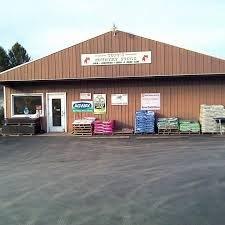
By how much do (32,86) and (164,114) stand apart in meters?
7.77

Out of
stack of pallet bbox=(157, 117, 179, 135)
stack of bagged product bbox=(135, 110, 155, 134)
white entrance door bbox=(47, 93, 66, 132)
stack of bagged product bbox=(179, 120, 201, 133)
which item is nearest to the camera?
stack of bagged product bbox=(179, 120, 201, 133)

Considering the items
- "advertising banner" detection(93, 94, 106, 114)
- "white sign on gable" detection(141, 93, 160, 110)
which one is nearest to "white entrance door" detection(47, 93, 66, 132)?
"advertising banner" detection(93, 94, 106, 114)

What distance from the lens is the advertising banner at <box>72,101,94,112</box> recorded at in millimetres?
26203

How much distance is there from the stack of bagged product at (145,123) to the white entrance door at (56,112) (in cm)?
446

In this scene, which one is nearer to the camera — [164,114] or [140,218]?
[140,218]

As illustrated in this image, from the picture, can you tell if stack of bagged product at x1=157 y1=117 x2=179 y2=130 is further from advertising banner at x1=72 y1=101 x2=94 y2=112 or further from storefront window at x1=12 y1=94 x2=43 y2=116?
storefront window at x1=12 y1=94 x2=43 y2=116

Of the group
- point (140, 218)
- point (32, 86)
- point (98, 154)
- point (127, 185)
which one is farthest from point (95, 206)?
point (32, 86)

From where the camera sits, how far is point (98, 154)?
16.7 meters

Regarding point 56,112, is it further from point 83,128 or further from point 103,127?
point 103,127

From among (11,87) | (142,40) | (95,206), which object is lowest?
(95,206)

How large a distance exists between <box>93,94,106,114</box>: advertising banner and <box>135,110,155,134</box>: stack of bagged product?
2240mm

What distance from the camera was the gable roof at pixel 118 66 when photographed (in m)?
24.0

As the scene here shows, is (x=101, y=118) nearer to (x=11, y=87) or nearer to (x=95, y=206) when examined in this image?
(x=11, y=87)

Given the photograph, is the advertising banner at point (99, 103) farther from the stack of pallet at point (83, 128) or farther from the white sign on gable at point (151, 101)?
the white sign on gable at point (151, 101)
